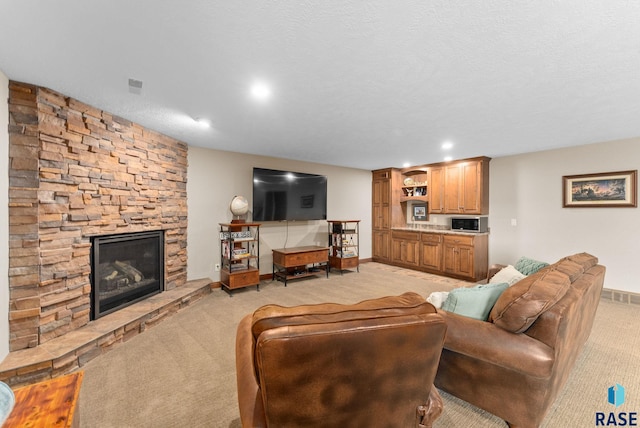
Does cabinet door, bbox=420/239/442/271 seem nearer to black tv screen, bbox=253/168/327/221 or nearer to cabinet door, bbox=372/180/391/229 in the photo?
cabinet door, bbox=372/180/391/229

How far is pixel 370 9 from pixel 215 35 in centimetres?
91

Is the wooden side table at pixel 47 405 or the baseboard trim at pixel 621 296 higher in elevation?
the wooden side table at pixel 47 405

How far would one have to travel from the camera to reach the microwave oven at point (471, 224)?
16.6 feet

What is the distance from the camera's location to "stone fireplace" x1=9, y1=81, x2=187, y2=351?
2.13m

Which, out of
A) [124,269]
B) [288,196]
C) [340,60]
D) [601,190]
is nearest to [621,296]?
[601,190]

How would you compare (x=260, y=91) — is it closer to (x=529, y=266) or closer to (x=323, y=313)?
(x=323, y=313)

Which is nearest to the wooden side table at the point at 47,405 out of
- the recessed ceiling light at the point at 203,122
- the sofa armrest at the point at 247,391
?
the sofa armrest at the point at 247,391

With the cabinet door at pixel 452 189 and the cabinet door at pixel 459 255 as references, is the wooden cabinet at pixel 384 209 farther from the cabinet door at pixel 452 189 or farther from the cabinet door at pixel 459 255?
the cabinet door at pixel 459 255

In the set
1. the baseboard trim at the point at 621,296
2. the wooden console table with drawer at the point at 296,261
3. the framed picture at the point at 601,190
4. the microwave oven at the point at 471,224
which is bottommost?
the baseboard trim at the point at 621,296

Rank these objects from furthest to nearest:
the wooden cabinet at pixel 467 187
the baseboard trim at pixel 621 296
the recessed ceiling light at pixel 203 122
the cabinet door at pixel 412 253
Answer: the cabinet door at pixel 412 253 < the wooden cabinet at pixel 467 187 < the baseboard trim at pixel 621 296 < the recessed ceiling light at pixel 203 122

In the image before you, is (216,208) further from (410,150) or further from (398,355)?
(398,355)

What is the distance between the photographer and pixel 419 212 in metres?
6.31

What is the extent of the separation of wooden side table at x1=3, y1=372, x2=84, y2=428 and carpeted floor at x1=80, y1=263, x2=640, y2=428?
57 centimetres

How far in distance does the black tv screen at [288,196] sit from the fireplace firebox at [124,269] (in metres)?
1.66
